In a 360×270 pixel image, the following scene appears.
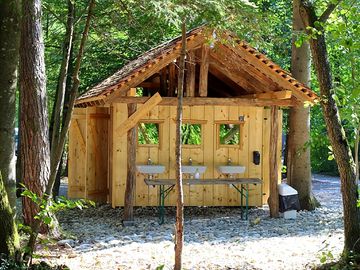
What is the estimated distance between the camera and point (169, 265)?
7.89 meters

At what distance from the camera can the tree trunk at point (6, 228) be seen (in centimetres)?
564

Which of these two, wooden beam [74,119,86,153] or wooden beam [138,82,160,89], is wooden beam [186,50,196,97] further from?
wooden beam [74,119,86,153]

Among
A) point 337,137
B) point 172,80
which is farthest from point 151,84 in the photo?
point 337,137

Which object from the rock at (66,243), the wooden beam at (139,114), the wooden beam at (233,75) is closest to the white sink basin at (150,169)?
the wooden beam at (139,114)

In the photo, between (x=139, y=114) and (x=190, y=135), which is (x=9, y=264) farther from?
(x=190, y=135)

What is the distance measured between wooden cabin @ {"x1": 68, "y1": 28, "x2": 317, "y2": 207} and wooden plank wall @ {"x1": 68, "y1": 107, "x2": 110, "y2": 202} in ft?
0.08

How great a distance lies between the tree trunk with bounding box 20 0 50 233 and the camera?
9.05 metres

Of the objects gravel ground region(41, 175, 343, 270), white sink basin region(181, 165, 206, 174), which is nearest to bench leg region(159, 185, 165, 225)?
gravel ground region(41, 175, 343, 270)

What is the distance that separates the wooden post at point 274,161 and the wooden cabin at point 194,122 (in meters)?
0.02

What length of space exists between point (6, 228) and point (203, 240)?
4.91 metres

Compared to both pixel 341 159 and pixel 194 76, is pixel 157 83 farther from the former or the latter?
pixel 341 159

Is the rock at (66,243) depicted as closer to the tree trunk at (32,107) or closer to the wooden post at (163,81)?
the tree trunk at (32,107)

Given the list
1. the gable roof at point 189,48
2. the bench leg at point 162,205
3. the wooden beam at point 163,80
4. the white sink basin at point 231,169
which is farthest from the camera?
the wooden beam at point 163,80

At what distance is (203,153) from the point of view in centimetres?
1299
